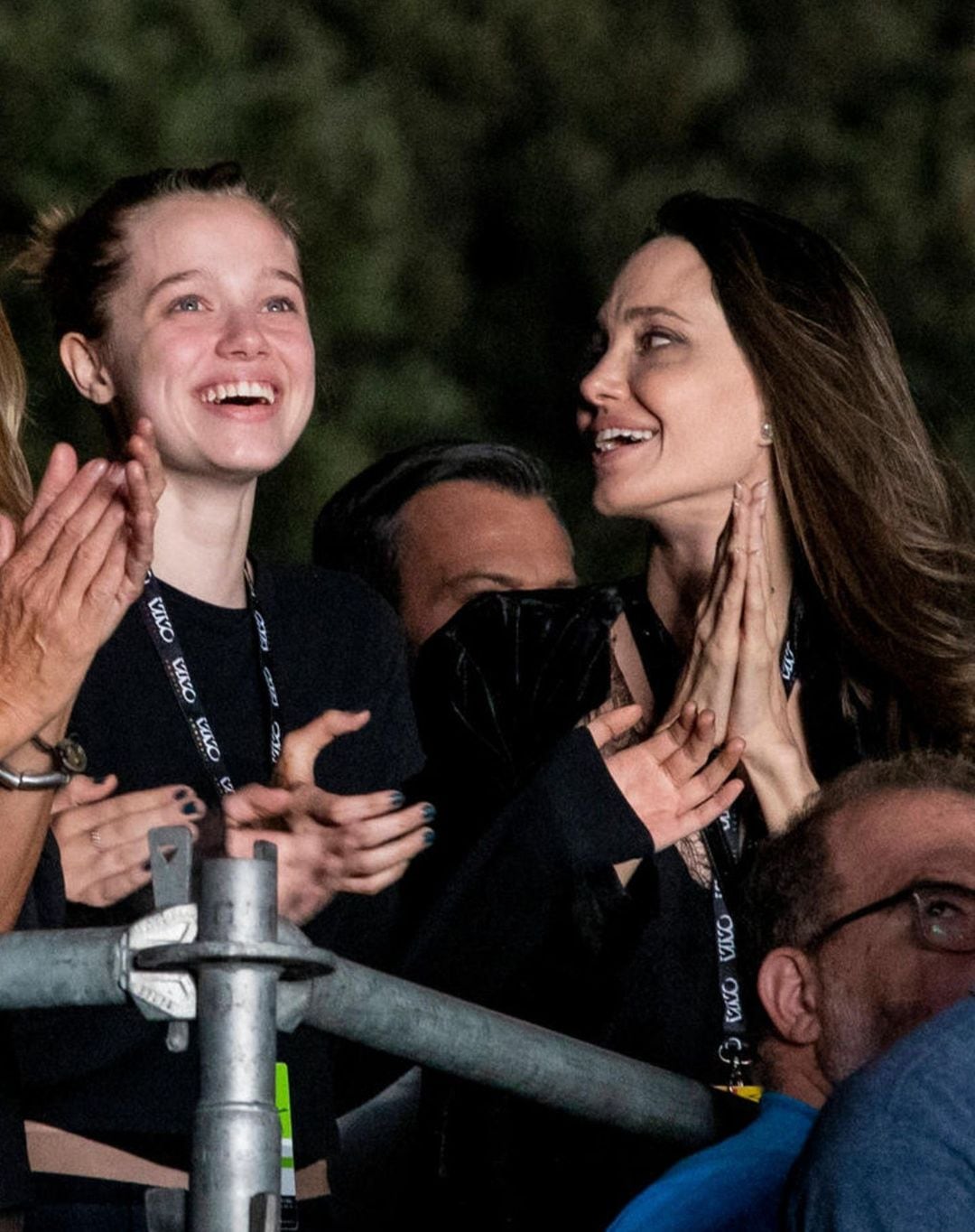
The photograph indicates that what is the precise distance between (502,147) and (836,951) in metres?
5.52

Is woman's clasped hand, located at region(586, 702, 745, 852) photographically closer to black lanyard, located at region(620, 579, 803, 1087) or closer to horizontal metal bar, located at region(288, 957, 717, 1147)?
black lanyard, located at region(620, 579, 803, 1087)

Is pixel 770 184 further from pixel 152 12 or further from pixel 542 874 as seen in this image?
pixel 542 874

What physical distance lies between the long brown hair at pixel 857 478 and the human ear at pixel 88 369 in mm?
833

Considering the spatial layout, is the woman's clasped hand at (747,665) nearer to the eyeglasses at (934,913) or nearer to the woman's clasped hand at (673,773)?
the woman's clasped hand at (673,773)

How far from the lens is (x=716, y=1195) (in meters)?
2.28

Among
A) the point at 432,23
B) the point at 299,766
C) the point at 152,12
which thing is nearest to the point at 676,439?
the point at 299,766

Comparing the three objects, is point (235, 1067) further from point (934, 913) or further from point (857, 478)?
point (857, 478)

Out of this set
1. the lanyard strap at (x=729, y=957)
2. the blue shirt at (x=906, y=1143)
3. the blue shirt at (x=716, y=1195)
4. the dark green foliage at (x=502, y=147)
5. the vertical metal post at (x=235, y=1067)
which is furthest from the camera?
the dark green foliage at (x=502, y=147)

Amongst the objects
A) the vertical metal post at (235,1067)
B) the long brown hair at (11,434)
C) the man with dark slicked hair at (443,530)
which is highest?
the man with dark slicked hair at (443,530)

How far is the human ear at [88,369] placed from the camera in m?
3.25

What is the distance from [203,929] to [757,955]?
1137mm

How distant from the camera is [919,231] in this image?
7.57 metres

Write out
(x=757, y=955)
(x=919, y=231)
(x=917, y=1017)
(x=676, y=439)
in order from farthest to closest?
(x=919, y=231), (x=676, y=439), (x=757, y=955), (x=917, y=1017)

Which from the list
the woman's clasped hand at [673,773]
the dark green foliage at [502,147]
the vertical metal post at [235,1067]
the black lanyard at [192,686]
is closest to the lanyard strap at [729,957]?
the woman's clasped hand at [673,773]
